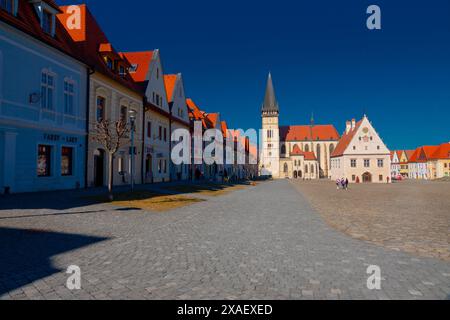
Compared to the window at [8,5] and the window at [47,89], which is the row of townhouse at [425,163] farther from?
the window at [8,5]

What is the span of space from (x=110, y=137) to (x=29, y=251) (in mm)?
11472

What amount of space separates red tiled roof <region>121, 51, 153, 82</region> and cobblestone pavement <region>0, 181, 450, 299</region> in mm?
24931

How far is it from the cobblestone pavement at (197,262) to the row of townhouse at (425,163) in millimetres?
106642

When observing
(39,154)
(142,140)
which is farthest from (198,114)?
(39,154)

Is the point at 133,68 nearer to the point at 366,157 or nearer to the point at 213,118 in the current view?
the point at 213,118

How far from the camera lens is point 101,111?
2452 centimetres

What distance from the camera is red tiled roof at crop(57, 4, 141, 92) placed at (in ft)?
77.3

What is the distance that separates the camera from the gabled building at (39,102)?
15680 mm

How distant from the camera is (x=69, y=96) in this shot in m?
20.5

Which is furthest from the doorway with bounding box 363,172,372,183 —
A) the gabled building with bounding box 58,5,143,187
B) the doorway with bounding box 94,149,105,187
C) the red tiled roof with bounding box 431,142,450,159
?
the doorway with bounding box 94,149,105,187

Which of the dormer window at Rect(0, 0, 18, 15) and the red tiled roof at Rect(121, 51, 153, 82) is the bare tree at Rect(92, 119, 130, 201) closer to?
the dormer window at Rect(0, 0, 18, 15)

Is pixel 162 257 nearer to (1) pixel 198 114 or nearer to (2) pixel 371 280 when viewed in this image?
(2) pixel 371 280

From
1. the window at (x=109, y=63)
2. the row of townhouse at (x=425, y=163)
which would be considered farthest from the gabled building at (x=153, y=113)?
the row of townhouse at (x=425, y=163)

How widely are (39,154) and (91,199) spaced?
5.78 m
